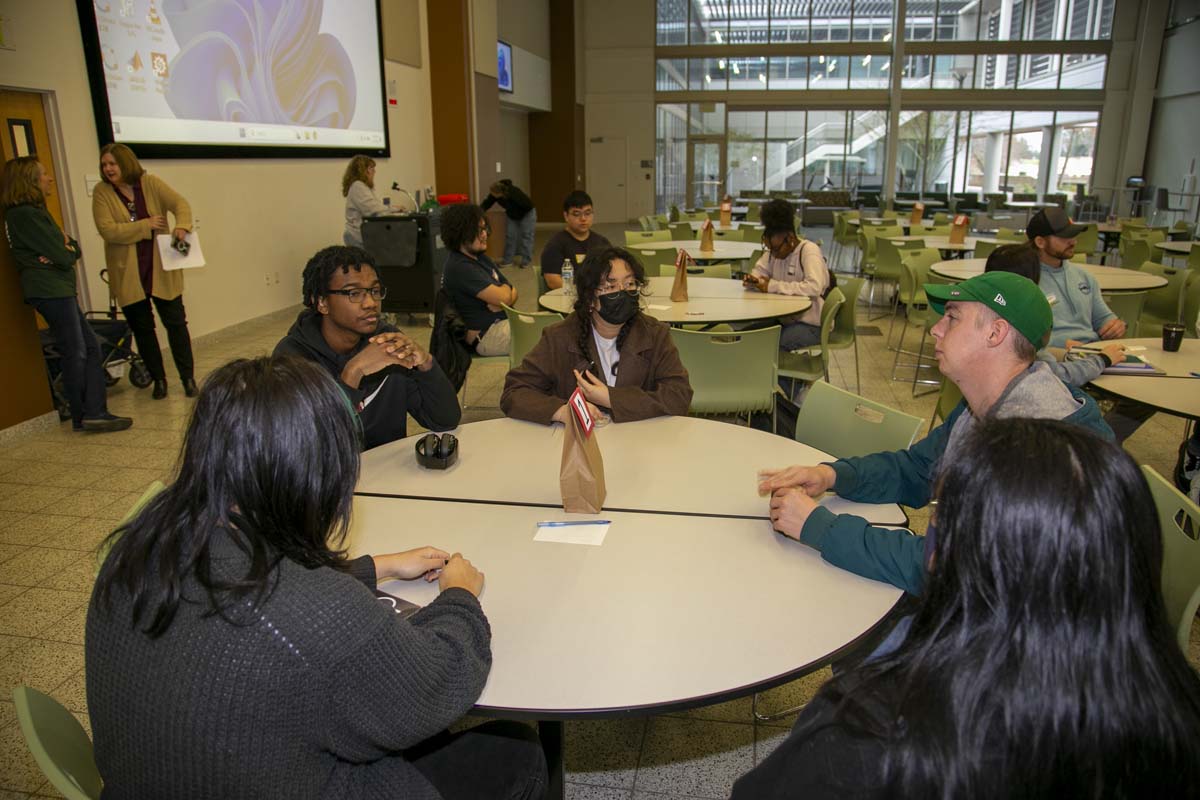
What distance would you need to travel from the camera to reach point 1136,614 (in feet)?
2.73

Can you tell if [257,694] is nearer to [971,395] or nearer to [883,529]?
[883,529]

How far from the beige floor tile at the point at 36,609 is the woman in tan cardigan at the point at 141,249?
270 cm

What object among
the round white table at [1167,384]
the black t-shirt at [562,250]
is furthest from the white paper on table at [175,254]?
the round white table at [1167,384]

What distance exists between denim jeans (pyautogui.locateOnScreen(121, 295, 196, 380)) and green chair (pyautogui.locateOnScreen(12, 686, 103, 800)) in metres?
4.67

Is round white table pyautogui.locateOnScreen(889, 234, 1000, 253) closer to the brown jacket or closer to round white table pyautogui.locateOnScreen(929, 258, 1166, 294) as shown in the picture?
round white table pyautogui.locateOnScreen(929, 258, 1166, 294)

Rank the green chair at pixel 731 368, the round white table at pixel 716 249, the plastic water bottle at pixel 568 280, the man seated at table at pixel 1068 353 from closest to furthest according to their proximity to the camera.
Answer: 1. the man seated at table at pixel 1068 353
2. the green chair at pixel 731 368
3. the plastic water bottle at pixel 568 280
4. the round white table at pixel 716 249

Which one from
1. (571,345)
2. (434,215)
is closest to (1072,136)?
(434,215)

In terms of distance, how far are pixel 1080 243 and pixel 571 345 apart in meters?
8.87

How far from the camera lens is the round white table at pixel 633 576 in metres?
1.33

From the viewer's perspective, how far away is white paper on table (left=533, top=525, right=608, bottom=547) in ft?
5.92

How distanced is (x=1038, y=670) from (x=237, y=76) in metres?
7.83

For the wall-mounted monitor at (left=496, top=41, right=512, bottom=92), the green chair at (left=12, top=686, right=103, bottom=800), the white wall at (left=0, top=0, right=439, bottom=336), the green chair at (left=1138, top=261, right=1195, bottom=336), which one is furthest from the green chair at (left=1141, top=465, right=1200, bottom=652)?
the wall-mounted monitor at (left=496, top=41, right=512, bottom=92)

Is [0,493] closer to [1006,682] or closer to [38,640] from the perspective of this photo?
[38,640]

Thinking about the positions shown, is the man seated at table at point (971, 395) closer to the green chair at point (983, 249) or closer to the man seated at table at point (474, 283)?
the man seated at table at point (474, 283)
